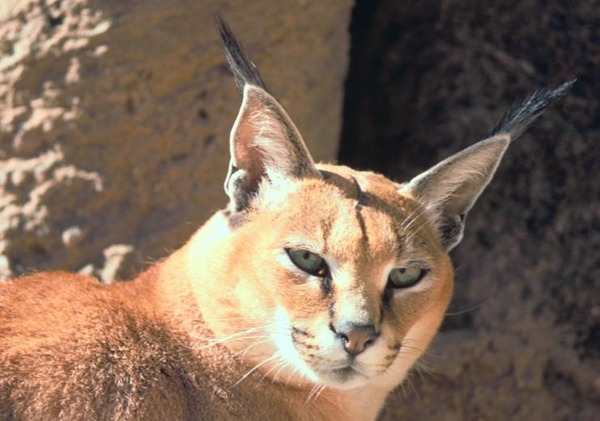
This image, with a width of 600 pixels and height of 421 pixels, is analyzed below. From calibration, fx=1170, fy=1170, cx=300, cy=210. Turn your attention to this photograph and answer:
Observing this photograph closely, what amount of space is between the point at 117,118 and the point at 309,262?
2088 millimetres

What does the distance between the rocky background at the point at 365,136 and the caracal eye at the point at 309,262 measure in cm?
165

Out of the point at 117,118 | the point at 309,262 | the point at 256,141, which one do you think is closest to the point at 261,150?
the point at 256,141

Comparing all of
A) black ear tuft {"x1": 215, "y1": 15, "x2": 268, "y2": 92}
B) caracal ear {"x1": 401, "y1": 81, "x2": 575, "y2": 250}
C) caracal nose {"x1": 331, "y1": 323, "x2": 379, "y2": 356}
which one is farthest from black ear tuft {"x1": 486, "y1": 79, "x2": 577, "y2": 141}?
caracal nose {"x1": 331, "y1": 323, "x2": 379, "y2": 356}

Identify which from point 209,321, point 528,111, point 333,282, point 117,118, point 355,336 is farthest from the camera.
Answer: point 117,118

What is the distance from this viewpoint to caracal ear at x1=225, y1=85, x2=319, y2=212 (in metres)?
4.71

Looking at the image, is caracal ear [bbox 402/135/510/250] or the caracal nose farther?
caracal ear [bbox 402/135/510/250]

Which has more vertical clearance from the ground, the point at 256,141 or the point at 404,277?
the point at 256,141

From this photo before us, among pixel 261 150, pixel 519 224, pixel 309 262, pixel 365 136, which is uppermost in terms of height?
A: pixel 261 150

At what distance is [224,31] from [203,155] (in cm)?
176

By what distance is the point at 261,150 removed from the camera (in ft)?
15.9

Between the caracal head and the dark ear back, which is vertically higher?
the dark ear back

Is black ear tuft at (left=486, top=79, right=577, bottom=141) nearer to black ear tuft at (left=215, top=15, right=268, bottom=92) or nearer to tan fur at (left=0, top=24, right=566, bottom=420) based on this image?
tan fur at (left=0, top=24, right=566, bottom=420)

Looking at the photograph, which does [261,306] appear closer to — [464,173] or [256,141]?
[256,141]

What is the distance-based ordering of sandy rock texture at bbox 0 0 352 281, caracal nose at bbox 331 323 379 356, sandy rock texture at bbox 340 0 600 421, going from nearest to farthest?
caracal nose at bbox 331 323 379 356
sandy rock texture at bbox 0 0 352 281
sandy rock texture at bbox 340 0 600 421
